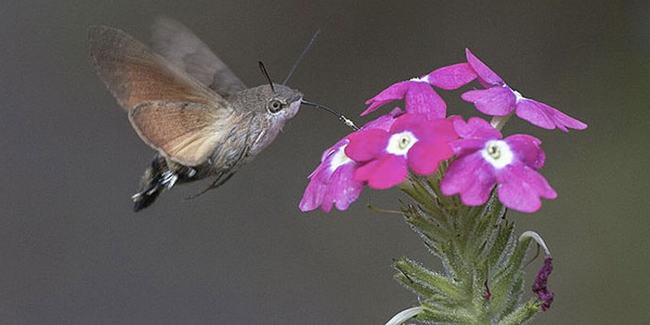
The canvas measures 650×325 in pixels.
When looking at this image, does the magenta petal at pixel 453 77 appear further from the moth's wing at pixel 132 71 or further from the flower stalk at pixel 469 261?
the moth's wing at pixel 132 71

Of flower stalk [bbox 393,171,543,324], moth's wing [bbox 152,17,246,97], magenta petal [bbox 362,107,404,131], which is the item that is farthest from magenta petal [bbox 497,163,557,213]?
moth's wing [bbox 152,17,246,97]

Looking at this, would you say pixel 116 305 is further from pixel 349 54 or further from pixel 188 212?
pixel 349 54

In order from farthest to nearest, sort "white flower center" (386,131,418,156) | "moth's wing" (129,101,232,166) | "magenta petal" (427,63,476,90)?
"moth's wing" (129,101,232,166) → "magenta petal" (427,63,476,90) → "white flower center" (386,131,418,156)

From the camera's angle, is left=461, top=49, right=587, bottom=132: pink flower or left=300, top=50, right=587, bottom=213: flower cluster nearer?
left=300, top=50, right=587, bottom=213: flower cluster

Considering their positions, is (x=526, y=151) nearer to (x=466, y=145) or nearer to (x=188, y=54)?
(x=466, y=145)

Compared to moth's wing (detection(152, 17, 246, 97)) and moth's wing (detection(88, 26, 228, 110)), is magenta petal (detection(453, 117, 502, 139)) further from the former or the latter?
moth's wing (detection(152, 17, 246, 97))

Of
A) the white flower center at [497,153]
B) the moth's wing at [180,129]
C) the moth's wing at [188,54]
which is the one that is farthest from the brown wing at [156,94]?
the white flower center at [497,153]
